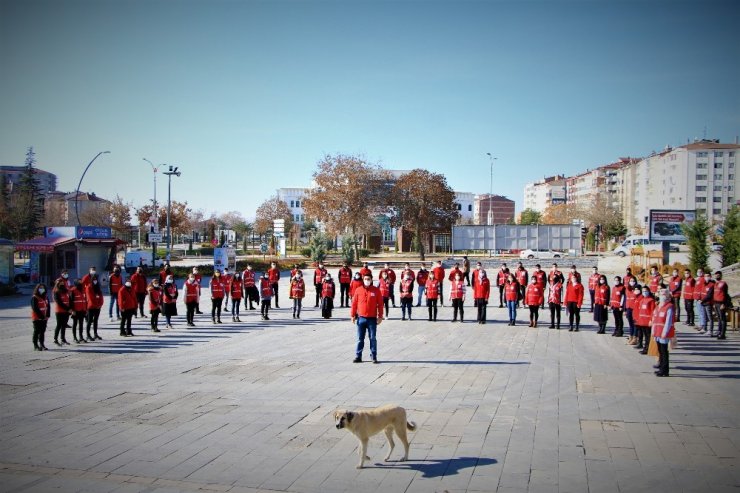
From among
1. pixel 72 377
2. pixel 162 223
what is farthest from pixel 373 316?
pixel 162 223

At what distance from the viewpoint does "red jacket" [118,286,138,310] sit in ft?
50.1

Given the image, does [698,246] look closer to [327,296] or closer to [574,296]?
[574,296]

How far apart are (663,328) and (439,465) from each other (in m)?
6.71

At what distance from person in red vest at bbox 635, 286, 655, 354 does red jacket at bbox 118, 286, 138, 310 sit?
13.3 m

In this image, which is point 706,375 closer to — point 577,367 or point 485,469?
point 577,367

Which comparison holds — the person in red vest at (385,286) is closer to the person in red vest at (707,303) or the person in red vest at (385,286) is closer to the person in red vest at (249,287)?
the person in red vest at (249,287)

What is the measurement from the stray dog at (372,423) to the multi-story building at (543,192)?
16501cm

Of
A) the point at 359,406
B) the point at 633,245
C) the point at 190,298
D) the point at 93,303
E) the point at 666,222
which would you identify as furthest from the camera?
the point at 633,245

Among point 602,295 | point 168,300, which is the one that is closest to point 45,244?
point 168,300

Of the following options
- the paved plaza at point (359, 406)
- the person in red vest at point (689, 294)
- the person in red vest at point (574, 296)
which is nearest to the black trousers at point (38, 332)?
the paved plaza at point (359, 406)

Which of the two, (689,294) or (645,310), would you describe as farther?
(689,294)

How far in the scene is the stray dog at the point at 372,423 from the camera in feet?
21.5

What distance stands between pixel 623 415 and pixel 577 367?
3.45m

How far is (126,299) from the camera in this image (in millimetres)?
15320
